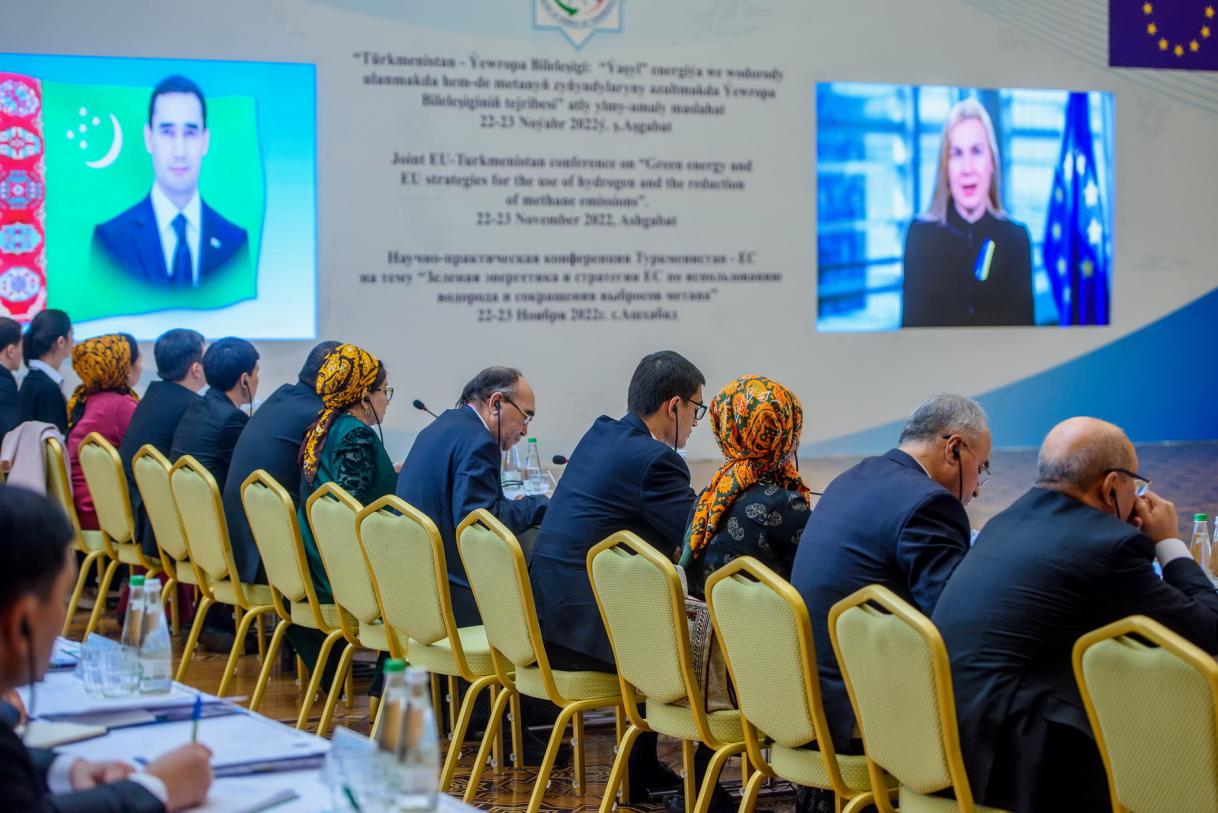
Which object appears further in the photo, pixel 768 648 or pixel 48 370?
pixel 48 370

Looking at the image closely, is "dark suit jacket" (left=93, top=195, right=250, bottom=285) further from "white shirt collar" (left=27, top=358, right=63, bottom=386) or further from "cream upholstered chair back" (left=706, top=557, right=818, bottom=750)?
"cream upholstered chair back" (left=706, top=557, right=818, bottom=750)

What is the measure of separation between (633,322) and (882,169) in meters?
1.86


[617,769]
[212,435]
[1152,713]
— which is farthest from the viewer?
[212,435]

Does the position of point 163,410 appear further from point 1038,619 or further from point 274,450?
point 1038,619

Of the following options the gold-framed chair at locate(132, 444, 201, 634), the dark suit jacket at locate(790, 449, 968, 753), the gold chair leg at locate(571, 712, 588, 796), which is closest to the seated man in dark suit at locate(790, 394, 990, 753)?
the dark suit jacket at locate(790, 449, 968, 753)

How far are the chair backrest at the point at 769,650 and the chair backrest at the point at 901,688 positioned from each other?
0.33 ft

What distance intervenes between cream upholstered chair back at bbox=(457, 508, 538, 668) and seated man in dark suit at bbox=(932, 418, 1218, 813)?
1.13 metres

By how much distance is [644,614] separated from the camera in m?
3.14

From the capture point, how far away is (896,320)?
8.65m

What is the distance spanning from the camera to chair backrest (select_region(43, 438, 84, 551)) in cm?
568

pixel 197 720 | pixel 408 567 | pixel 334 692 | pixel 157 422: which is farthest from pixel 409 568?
pixel 157 422

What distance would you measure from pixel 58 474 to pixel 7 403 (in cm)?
91

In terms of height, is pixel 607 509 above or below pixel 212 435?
below

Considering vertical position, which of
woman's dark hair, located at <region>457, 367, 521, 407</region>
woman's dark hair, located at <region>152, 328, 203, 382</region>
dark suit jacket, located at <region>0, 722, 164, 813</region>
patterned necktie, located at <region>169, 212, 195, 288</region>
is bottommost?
dark suit jacket, located at <region>0, 722, 164, 813</region>
